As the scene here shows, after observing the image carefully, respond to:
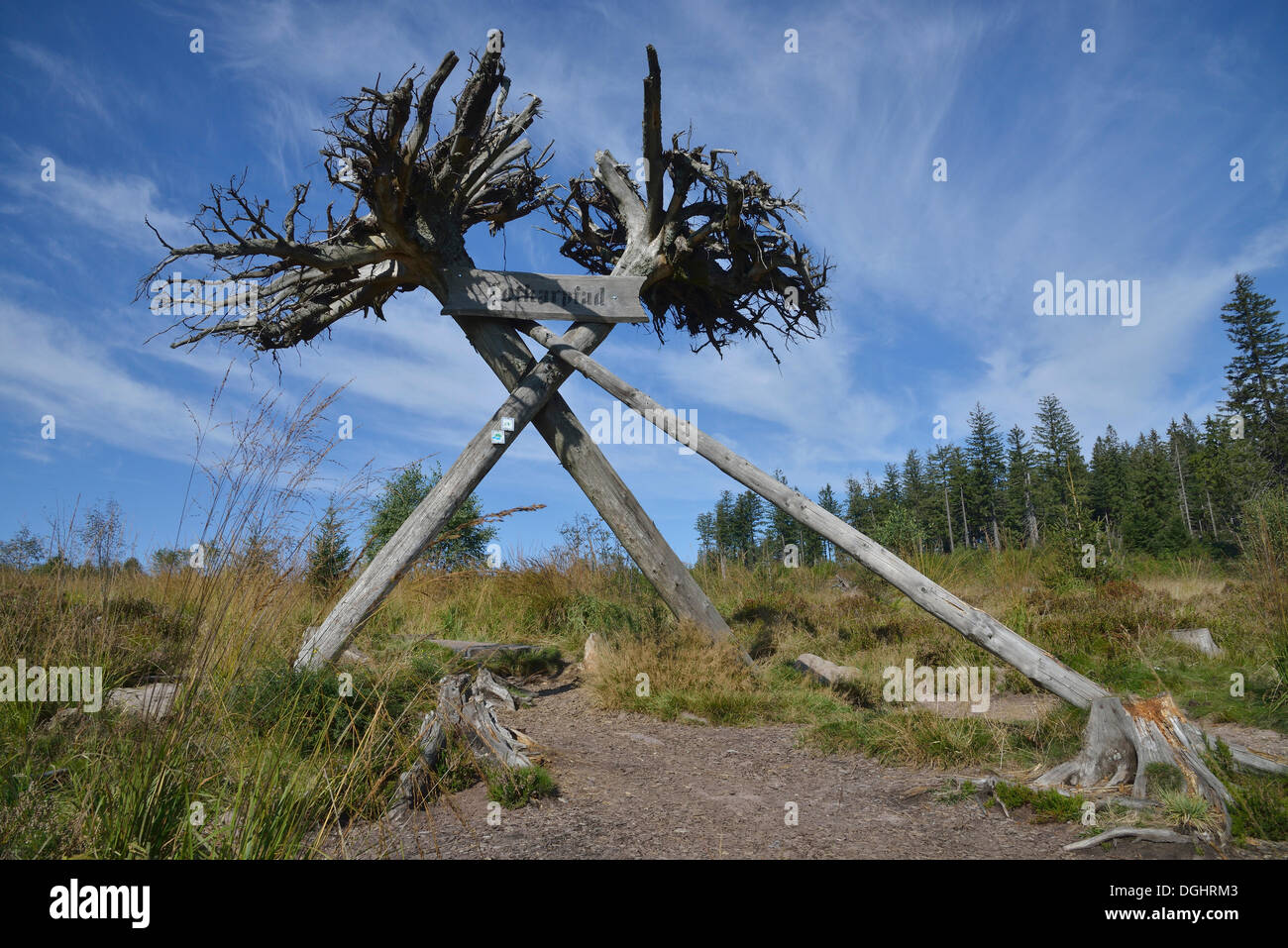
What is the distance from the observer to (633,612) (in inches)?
341

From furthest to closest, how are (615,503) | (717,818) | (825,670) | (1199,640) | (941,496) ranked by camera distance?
(941,496) < (615,503) < (825,670) < (1199,640) < (717,818)

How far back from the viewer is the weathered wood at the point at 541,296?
7914mm

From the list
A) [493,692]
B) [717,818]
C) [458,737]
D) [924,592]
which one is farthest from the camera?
[493,692]

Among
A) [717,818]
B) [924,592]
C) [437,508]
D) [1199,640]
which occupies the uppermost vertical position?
[437,508]

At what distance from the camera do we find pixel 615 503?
7.93m

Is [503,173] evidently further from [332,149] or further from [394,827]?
[394,827]

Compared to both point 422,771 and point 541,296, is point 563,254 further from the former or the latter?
point 422,771

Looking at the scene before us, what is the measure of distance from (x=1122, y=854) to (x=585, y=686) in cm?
499

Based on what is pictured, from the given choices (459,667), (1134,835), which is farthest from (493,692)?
(1134,835)

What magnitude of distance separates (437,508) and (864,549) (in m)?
4.29

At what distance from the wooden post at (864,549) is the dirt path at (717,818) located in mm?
1232

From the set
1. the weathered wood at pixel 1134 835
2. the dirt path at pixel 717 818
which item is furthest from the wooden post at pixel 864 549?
the weathered wood at pixel 1134 835

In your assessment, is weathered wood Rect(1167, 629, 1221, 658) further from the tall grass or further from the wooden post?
the wooden post
